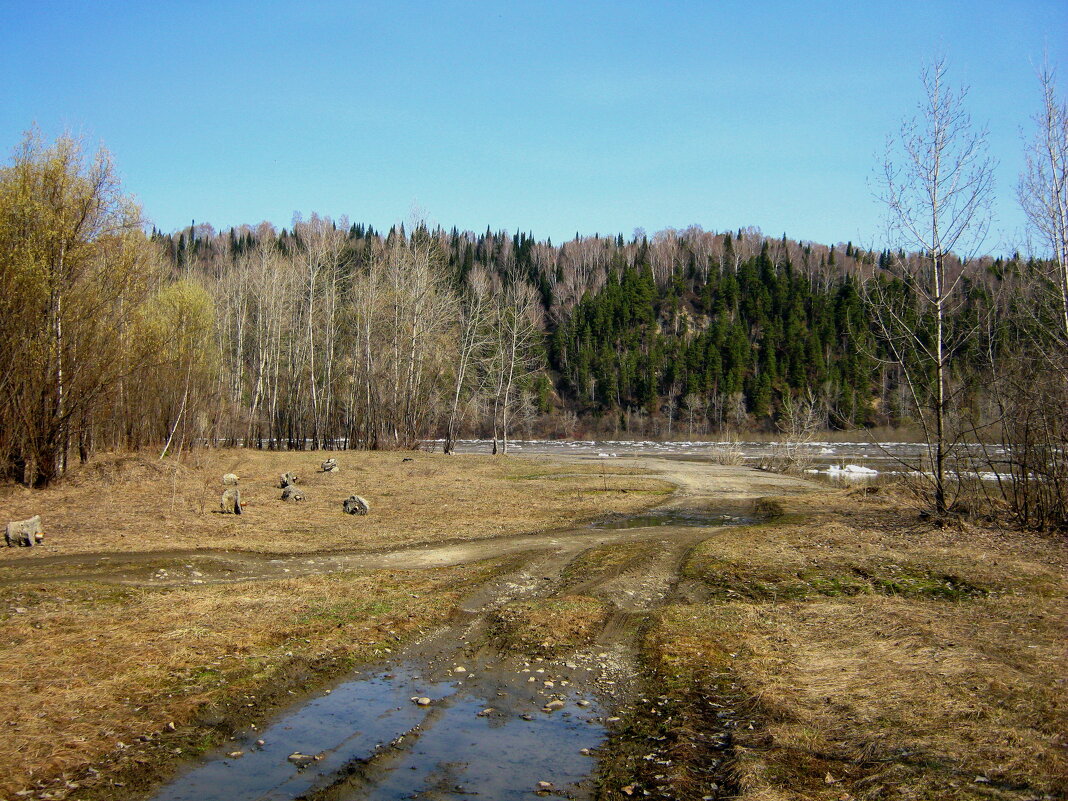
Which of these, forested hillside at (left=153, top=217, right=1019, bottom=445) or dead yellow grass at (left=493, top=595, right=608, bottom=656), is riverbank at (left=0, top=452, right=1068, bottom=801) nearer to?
dead yellow grass at (left=493, top=595, right=608, bottom=656)

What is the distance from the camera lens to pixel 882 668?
297 inches

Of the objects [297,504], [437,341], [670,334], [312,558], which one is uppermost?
[670,334]

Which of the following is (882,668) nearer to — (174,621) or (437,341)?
(174,621)

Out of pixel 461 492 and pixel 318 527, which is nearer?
pixel 318 527

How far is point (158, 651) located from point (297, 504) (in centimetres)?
1291

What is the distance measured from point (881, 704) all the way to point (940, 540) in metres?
9.98

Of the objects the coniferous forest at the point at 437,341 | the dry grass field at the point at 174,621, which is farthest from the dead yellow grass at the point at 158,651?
the coniferous forest at the point at 437,341

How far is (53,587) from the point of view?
1034 centimetres

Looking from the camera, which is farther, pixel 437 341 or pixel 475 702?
pixel 437 341

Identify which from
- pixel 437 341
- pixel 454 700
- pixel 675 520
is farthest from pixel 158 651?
pixel 437 341

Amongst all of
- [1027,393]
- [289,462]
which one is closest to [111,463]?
[289,462]

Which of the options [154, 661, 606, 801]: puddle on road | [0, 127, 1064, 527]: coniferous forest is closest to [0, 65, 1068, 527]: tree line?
[0, 127, 1064, 527]: coniferous forest

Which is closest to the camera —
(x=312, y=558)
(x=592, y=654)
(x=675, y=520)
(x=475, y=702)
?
(x=475, y=702)

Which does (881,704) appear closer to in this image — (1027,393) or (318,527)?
(1027,393)
